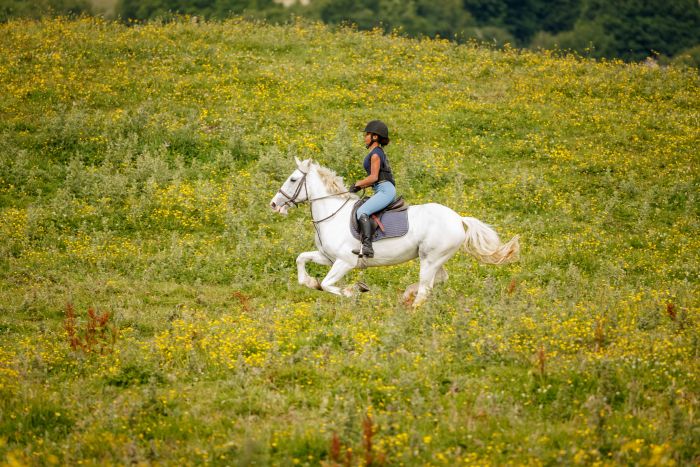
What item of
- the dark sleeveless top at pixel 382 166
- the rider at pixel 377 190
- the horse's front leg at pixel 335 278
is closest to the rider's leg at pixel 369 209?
the rider at pixel 377 190

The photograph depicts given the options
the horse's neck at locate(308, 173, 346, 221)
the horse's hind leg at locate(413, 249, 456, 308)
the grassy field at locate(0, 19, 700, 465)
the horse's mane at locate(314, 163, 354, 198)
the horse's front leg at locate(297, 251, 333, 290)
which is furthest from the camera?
the horse's mane at locate(314, 163, 354, 198)

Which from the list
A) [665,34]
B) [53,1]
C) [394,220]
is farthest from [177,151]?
[665,34]

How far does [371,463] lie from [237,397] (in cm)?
244

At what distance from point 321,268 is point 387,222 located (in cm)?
323

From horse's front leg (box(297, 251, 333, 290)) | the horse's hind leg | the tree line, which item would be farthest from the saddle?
the tree line

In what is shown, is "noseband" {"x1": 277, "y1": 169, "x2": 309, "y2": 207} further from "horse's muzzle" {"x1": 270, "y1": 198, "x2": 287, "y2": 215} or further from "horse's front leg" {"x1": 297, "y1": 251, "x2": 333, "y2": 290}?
"horse's front leg" {"x1": 297, "y1": 251, "x2": 333, "y2": 290}

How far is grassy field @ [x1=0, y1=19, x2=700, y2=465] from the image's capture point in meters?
8.86

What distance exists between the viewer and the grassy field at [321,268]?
8859 mm

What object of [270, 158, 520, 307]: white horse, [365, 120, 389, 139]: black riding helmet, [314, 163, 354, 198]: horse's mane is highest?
[365, 120, 389, 139]: black riding helmet

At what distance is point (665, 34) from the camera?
70.4m

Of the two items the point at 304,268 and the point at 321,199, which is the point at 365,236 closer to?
the point at 321,199

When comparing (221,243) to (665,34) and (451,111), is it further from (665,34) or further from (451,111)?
(665,34)

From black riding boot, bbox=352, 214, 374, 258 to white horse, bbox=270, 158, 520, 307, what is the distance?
0.16 metres

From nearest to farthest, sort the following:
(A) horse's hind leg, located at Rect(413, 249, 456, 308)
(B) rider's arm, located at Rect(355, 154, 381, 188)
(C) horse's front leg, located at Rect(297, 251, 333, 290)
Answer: (B) rider's arm, located at Rect(355, 154, 381, 188) < (A) horse's hind leg, located at Rect(413, 249, 456, 308) < (C) horse's front leg, located at Rect(297, 251, 333, 290)
